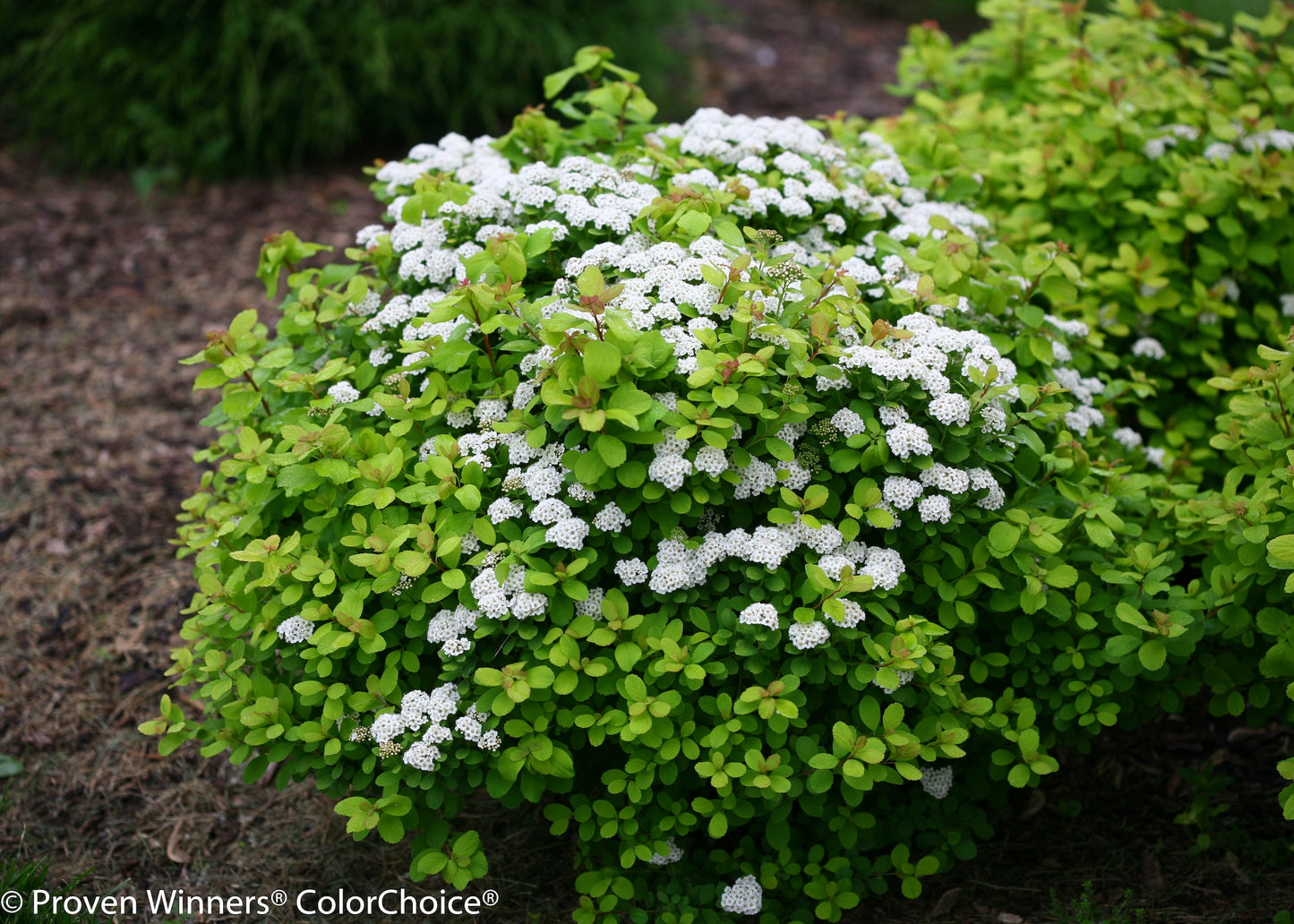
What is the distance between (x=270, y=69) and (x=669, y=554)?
426cm

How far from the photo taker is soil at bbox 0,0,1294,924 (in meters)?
2.39

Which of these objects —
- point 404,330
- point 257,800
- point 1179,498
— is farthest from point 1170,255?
point 257,800

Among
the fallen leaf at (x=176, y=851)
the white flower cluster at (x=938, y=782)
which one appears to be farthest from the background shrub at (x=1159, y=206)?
the fallen leaf at (x=176, y=851)

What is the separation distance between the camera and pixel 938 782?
7.30 feet

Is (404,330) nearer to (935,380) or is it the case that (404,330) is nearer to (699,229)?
(699,229)

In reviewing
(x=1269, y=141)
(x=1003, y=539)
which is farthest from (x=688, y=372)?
(x=1269, y=141)

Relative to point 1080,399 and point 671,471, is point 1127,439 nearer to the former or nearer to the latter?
point 1080,399

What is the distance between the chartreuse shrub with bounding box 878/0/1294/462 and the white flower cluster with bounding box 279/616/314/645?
2.06 m

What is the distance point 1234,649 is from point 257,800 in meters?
2.47

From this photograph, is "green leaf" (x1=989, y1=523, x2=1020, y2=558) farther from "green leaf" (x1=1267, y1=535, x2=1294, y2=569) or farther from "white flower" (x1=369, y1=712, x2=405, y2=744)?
"white flower" (x1=369, y1=712, x2=405, y2=744)

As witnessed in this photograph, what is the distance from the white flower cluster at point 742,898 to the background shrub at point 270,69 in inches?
163

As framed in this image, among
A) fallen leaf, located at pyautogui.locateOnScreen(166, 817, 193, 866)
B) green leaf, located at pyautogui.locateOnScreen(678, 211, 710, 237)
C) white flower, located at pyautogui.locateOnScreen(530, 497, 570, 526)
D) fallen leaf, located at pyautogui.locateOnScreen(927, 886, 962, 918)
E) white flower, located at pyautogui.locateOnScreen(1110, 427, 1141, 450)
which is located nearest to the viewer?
white flower, located at pyautogui.locateOnScreen(530, 497, 570, 526)

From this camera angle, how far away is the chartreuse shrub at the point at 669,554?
189cm

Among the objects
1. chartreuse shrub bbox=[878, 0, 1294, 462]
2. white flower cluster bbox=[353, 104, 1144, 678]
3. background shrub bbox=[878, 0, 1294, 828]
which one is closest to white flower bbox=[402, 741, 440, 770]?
white flower cluster bbox=[353, 104, 1144, 678]
